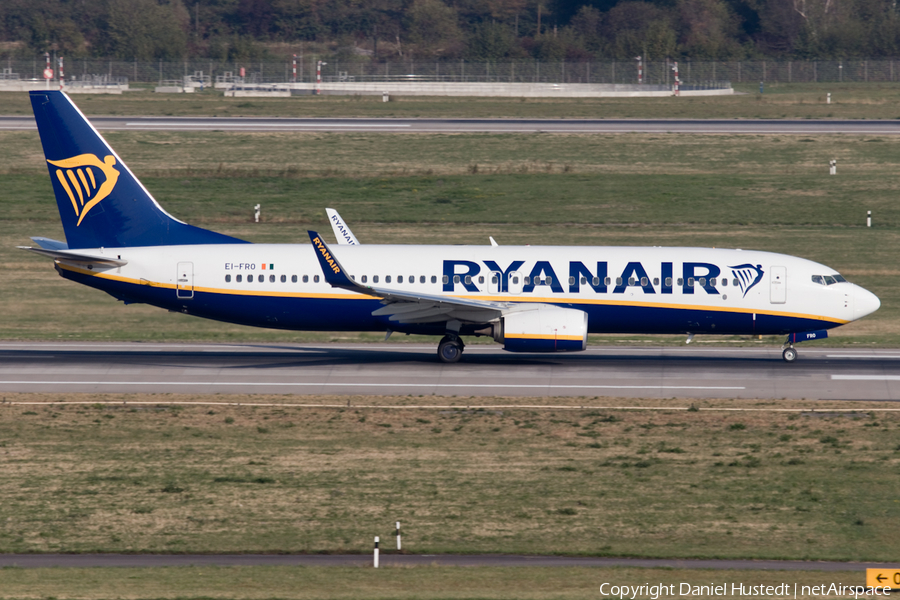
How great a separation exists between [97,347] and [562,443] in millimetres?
22576

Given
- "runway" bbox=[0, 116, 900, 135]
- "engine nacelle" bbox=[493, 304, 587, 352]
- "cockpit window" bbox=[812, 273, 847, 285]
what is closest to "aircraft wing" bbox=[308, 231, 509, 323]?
"engine nacelle" bbox=[493, 304, 587, 352]

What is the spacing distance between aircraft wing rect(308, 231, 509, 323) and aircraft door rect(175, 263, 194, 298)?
5.12 m

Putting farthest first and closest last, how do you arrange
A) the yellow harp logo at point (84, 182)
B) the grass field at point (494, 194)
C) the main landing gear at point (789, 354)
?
the grass field at point (494, 194), the main landing gear at point (789, 354), the yellow harp logo at point (84, 182)

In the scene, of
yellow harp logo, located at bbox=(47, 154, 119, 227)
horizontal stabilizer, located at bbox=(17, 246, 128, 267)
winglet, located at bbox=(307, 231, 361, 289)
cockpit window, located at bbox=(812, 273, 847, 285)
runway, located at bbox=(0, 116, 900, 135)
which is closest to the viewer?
winglet, located at bbox=(307, 231, 361, 289)

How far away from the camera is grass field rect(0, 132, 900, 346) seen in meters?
58.5

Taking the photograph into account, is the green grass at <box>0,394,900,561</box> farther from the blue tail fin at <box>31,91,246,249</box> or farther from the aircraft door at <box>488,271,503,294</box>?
the blue tail fin at <box>31,91,246,249</box>

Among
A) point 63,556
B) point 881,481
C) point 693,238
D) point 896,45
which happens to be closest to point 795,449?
point 881,481

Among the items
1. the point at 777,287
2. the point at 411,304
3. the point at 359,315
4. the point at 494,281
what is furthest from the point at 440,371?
the point at 777,287

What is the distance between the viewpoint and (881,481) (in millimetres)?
25391

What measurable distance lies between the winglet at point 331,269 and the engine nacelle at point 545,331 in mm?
5514

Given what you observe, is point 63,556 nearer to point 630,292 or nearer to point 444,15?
point 630,292

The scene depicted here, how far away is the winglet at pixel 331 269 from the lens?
119ft

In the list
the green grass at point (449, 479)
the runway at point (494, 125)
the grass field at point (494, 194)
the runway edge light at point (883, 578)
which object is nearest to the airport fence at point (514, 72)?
the runway at point (494, 125)

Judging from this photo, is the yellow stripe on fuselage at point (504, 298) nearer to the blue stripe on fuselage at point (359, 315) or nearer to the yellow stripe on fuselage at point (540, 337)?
the blue stripe on fuselage at point (359, 315)
